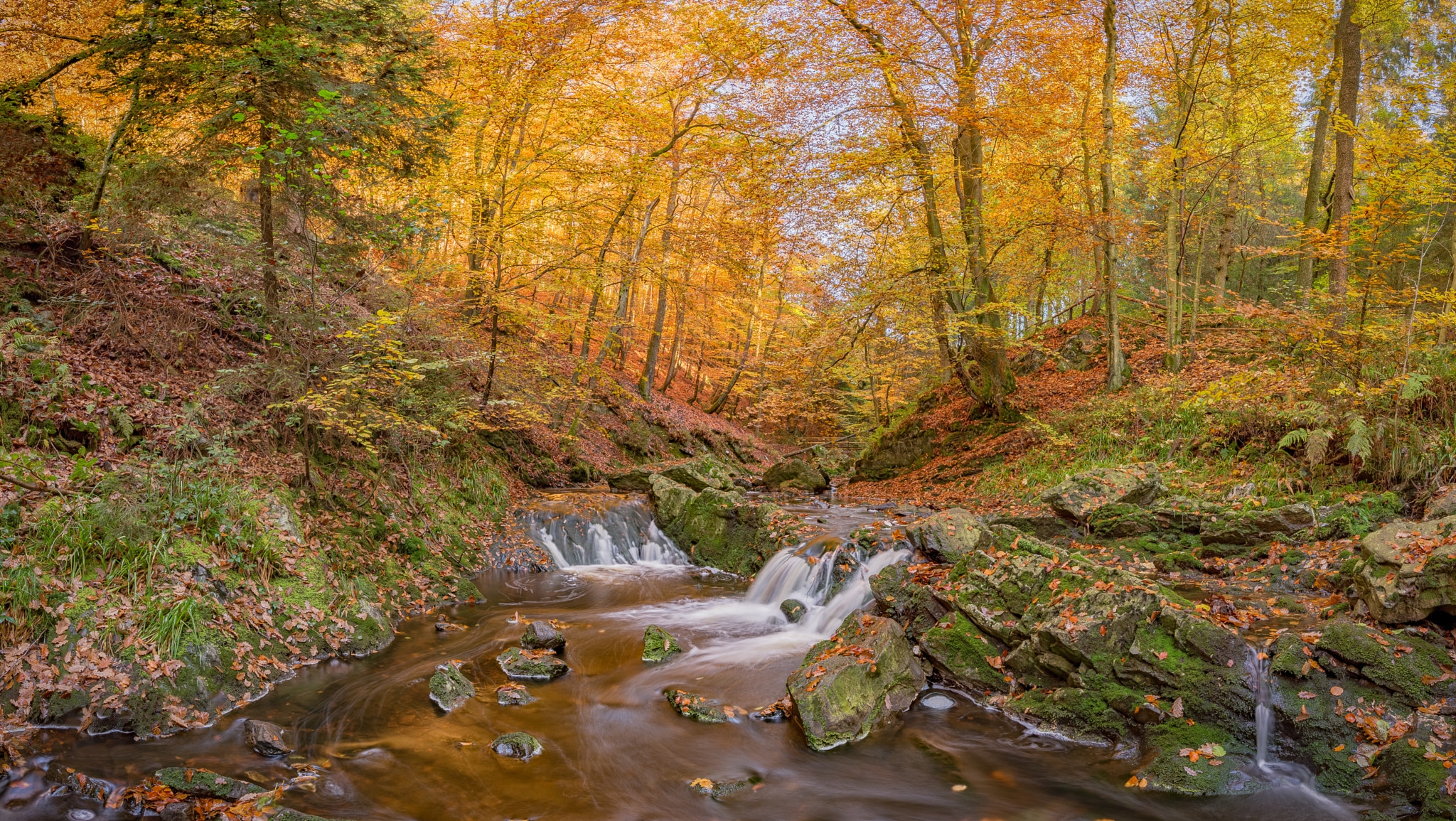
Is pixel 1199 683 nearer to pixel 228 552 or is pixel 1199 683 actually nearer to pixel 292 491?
pixel 228 552

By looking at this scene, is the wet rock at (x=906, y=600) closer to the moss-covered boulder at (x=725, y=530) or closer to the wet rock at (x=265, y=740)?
the moss-covered boulder at (x=725, y=530)

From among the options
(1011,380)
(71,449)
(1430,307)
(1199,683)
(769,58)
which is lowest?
(1199,683)

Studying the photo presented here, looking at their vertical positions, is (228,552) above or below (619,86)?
below

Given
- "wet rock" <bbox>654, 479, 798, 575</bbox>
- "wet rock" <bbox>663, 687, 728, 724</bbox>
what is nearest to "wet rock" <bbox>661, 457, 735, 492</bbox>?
"wet rock" <bbox>654, 479, 798, 575</bbox>

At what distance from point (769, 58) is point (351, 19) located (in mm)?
7453

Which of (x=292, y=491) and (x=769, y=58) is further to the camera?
(x=769, y=58)

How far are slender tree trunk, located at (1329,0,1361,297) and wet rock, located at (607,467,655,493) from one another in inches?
483

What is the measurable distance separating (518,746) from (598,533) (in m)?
6.66

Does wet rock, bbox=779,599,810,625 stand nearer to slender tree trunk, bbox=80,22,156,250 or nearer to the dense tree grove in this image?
the dense tree grove

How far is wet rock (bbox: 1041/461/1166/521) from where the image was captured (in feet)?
29.2

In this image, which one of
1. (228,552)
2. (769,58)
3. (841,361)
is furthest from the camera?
(841,361)

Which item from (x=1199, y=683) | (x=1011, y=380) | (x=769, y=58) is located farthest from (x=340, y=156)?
(x=1011, y=380)

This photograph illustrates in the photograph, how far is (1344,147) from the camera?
11.6 metres

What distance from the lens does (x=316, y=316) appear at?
7.31m
